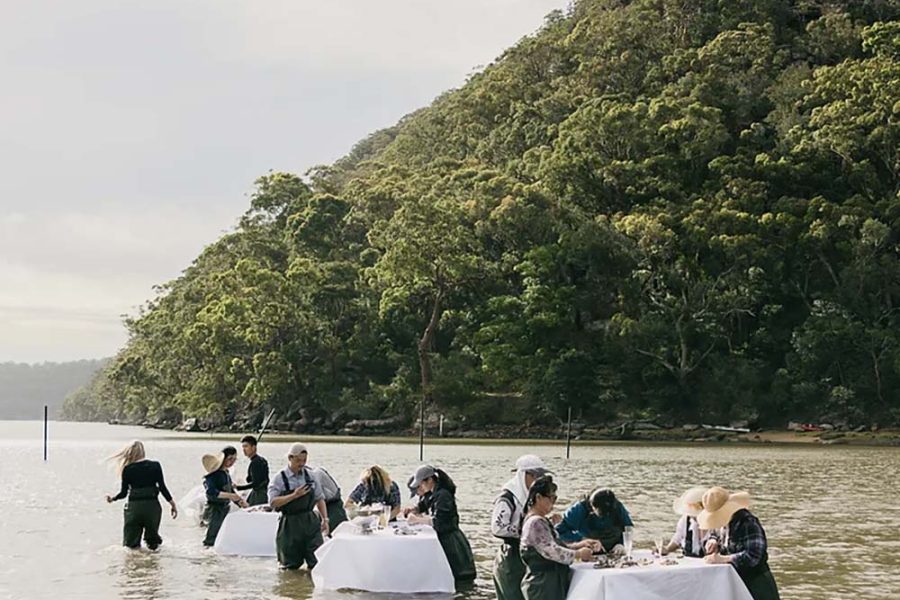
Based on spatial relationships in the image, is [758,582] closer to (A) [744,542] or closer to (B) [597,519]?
(A) [744,542]

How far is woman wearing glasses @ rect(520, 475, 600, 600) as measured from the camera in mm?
9500

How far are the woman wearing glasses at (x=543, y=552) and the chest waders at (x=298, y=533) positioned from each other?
533 centimetres

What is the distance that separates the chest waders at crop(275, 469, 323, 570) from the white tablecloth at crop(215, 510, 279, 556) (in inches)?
51.2

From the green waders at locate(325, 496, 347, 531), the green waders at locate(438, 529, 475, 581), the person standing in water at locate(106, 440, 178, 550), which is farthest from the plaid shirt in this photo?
the person standing in water at locate(106, 440, 178, 550)

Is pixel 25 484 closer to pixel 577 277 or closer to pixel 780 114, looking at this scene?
pixel 577 277

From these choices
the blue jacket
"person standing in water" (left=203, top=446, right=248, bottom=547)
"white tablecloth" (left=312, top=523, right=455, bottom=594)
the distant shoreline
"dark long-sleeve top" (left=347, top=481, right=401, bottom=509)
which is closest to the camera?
the blue jacket

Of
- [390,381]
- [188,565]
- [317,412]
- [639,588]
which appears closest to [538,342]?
[390,381]

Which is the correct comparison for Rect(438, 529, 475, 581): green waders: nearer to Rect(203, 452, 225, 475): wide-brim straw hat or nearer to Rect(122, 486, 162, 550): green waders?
Rect(203, 452, 225, 475): wide-brim straw hat

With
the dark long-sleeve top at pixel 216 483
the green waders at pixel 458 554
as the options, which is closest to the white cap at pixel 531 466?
the green waders at pixel 458 554

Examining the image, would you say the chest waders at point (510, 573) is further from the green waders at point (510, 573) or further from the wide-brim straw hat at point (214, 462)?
the wide-brim straw hat at point (214, 462)

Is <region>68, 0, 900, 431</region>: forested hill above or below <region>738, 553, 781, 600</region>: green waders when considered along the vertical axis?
above

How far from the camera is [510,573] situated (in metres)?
10.4

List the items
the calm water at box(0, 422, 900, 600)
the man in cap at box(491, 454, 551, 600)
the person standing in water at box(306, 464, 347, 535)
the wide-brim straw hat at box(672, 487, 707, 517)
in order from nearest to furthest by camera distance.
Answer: the man in cap at box(491, 454, 551, 600)
the wide-brim straw hat at box(672, 487, 707, 517)
the person standing in water at box(306, 464, 347, 535)
the calm water at box(0, 422, 900, 600)

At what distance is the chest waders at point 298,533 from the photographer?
1462cm
